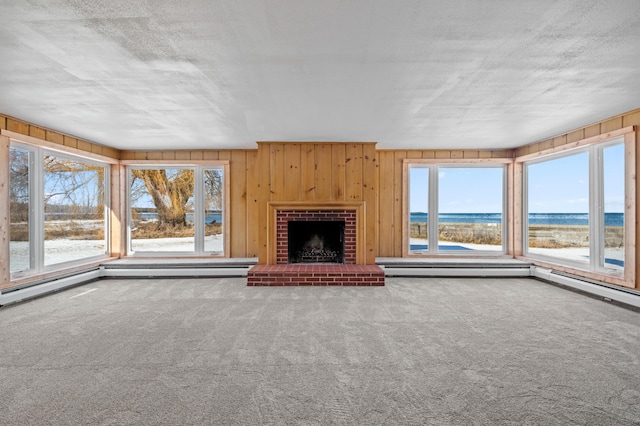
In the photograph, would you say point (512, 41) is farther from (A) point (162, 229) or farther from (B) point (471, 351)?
(A) point (162, 229)

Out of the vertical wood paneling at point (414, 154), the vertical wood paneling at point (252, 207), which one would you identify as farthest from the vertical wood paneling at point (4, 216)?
the vertical wood paneling at point (414, 154)

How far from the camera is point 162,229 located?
6.35 m

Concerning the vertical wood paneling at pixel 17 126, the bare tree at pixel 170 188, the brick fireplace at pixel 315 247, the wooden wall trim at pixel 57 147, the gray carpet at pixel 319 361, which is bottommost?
the gray carpet at pixel 319 361

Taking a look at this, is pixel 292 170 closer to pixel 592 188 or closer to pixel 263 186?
pixel 263 186

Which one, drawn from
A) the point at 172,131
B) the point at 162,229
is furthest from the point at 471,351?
the point at 162,229

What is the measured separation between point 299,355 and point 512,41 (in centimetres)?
276

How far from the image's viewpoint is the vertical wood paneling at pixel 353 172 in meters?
5.10

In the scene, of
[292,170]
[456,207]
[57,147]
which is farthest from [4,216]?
[456,207]

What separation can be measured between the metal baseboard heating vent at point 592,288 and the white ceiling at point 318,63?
225cm

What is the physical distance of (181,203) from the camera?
241 inches

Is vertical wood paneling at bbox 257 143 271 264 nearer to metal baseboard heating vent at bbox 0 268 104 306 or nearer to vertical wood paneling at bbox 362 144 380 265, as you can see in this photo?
vertical wood paneling at bbox 362 144 380 265

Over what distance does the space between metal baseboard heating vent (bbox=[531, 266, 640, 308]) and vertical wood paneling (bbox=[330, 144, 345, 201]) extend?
361cm

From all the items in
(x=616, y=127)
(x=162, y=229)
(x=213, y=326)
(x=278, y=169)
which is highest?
(x=616, y=127)

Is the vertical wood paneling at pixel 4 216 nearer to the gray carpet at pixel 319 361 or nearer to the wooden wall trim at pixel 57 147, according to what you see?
the wooden wall trim at pixel 57 147
